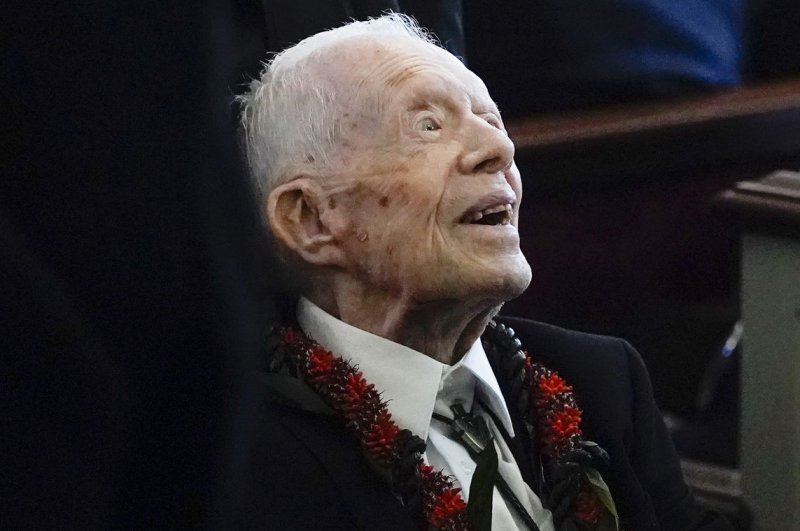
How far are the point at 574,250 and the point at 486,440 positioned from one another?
1.28m

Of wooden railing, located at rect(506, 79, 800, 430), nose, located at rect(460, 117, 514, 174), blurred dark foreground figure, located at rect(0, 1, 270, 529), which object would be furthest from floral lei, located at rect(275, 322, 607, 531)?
wooden railing, located at rect(506, 79, 800, 430)

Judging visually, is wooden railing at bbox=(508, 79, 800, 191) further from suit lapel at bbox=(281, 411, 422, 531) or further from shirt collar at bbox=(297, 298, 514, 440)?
suit lapel at bbox=(281, 411, 422, 531)

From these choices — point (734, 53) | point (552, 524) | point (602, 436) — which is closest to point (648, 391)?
point (602, 436)

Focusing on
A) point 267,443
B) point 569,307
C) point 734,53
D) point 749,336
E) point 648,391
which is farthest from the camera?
point 734,53

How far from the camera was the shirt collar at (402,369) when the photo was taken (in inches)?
51.9

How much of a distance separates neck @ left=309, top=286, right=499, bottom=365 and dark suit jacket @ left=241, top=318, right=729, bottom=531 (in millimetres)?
126

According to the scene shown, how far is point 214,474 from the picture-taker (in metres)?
0.48

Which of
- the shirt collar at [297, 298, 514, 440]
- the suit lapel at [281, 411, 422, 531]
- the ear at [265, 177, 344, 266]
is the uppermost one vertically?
the ear at [265, 177, 344, 266]

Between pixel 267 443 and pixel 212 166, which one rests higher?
pixel 212 166

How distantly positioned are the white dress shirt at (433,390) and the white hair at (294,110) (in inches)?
6.3

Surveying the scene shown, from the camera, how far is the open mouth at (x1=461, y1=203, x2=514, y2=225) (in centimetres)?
133

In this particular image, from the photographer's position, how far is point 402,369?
1.33 meters

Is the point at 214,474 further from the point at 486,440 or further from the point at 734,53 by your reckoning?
the point at 734,53

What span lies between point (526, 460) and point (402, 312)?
0.72ft
